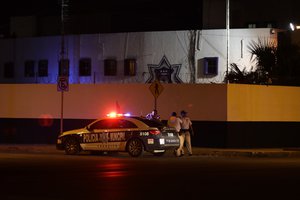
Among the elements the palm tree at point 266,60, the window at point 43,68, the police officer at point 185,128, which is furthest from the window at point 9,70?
the police officer at point 185,128

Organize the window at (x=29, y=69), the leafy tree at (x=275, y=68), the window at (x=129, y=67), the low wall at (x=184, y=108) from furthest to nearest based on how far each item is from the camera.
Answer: the window at (x=29, y=69), the window at (x=129, y=67), the leafy tree at (x=275, y=68), the low wall at (x=184, y=108)

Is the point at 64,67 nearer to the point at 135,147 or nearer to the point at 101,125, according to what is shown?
the point at 101,125

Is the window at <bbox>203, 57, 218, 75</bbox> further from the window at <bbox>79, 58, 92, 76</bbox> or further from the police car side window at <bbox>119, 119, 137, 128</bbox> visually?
the police car side window at <bbox>119, 119, 137, 128</bbox>

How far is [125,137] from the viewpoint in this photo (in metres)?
26.2

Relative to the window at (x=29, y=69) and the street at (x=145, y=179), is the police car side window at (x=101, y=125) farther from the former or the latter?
the window at (x=29, y=69)

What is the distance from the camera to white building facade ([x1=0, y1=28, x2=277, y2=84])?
41219 millimetres

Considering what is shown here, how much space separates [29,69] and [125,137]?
2277 cm

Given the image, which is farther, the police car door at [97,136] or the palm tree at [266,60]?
the palm tree at [266,60]

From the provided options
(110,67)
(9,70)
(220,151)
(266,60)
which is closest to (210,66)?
(266,60)

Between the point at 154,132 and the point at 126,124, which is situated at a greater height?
the point at 126,124

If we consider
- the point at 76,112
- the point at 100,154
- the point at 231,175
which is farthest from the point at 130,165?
A: the point at 76,112

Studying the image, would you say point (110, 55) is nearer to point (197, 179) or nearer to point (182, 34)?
point (182, 34)

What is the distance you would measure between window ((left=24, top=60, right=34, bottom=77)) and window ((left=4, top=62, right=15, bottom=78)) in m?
1.17

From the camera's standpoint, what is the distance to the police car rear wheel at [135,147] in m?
25.9
